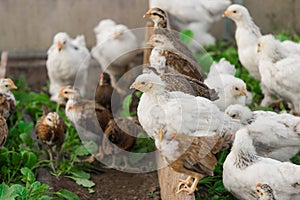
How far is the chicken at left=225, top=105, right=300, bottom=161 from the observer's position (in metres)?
5.04

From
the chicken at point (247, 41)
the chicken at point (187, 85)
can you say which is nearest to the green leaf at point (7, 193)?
the chicken at point (187, 85)

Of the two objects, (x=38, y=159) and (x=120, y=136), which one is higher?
(x=120, y=136)

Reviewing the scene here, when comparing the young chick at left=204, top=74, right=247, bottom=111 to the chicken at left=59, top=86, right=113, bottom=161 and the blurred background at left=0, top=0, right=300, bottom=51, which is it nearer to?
the chicken at left=59, top=86, right=113, bottom=161

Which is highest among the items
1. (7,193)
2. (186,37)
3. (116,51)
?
(116,51)

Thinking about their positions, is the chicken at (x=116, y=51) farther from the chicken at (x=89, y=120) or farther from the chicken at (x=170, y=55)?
the chicken at (x=170, y=55)

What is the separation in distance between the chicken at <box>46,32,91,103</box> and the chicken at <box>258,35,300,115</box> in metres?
2.34

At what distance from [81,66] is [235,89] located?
2326 mm

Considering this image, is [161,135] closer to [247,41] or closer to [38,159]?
[38,159]

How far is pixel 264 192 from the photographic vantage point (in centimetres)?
424

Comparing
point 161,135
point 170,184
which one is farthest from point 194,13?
point 161,135

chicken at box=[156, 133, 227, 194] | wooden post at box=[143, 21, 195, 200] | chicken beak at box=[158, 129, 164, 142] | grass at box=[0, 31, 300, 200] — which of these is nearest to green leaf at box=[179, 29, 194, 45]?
grass at box=[0, 31, 300, 200]

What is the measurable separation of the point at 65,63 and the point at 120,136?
71.2 inches

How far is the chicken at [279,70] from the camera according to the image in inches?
225

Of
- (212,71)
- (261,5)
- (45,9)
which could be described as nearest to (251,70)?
(212,71)
